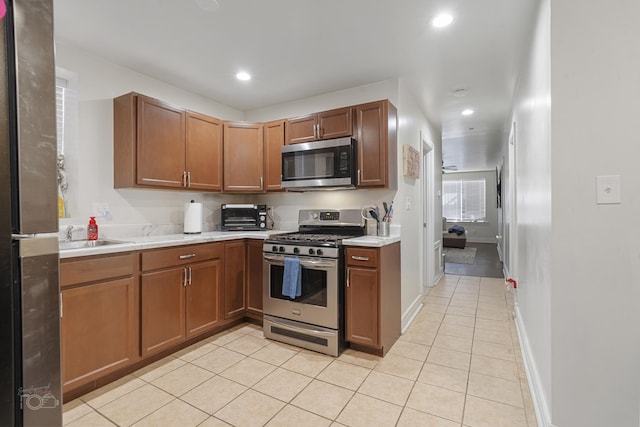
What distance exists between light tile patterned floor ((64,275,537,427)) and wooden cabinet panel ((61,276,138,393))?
169 mm

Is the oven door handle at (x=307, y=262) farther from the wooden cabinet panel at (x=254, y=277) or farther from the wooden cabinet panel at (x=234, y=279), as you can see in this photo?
the wooden cabinet panel at (x=234, y=279)

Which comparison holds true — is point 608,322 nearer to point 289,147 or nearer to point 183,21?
point 289,147

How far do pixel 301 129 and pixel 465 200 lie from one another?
30.6ft

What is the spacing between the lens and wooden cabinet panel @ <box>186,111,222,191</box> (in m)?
3.02

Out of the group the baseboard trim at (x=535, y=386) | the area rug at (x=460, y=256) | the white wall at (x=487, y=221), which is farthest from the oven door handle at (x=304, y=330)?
the white wall at (x=487, y=221)

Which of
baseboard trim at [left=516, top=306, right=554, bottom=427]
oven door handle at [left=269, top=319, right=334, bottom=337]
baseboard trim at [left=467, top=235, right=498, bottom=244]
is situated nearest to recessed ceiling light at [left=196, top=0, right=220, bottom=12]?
oven door handle at [left=269, top=319, right=334, bottom=337]

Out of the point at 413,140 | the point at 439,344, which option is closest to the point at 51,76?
the point at 439,344

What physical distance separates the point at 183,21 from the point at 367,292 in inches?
94.8

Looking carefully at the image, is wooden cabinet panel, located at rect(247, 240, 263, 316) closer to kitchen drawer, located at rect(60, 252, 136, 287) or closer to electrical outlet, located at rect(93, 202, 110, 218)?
kitchen drawer, located at rect(60, 252, 136, 287)

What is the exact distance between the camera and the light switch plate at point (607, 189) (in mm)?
1333

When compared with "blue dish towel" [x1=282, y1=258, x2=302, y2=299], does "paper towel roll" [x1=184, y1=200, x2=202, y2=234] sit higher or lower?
higher

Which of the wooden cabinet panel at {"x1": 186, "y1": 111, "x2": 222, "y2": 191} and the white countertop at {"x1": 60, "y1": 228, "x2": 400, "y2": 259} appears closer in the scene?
the white countertop at {"x1": 60, "y1": 228, "x2": 400, "y2": 259}

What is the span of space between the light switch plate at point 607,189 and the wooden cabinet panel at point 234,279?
2700mm

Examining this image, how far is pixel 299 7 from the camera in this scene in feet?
6.43
